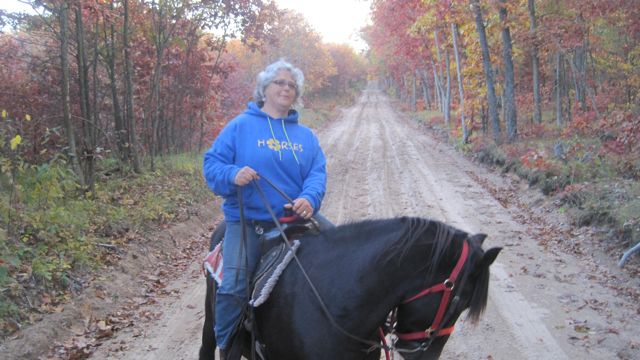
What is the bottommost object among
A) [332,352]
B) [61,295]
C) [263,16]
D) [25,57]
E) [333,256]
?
[61,295]

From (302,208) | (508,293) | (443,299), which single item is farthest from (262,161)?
(508,293)

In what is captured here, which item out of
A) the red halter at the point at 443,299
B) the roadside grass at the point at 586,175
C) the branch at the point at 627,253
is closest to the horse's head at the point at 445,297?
the red halter at the point at 443,299

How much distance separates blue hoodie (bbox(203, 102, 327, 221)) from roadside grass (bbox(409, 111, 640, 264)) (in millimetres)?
5738

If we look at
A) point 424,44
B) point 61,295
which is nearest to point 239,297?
point 61,295

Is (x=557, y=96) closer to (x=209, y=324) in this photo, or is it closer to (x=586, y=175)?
(x=586, y=175)

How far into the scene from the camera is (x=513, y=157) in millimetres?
14391

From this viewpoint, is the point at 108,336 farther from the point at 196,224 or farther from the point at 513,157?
the point at 513,157

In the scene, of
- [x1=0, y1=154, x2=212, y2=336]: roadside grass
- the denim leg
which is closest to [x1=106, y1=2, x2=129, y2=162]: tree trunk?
[x1=0, y1=154, x2=212, y2=336]: roadside grass

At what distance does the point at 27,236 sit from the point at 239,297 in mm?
4524

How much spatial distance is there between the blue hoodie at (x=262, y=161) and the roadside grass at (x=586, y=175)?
574cm

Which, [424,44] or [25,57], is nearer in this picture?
[25,57]

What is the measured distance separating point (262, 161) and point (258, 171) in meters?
0.07

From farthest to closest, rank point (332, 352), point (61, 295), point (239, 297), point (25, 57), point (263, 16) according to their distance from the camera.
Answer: point (263, 16) < point (25, 57) < point (61, 295) < point (239, 297) < point (332, 352)

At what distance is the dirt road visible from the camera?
4957 millimetres
